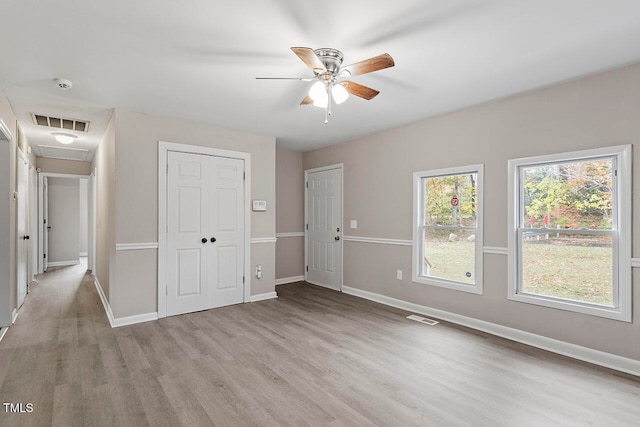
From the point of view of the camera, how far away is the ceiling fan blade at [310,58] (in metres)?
2.02

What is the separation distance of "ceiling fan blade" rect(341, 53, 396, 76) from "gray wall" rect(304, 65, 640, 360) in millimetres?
1944

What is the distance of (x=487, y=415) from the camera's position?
6.88 ft

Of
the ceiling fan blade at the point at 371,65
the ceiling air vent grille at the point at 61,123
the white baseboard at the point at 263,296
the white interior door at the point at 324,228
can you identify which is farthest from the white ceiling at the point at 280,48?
the white baseboard at the point at 263,296

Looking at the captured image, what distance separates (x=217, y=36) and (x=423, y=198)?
3.12 meters

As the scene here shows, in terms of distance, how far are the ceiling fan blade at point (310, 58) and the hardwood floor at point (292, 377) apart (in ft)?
7.57

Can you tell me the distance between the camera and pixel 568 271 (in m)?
3.08

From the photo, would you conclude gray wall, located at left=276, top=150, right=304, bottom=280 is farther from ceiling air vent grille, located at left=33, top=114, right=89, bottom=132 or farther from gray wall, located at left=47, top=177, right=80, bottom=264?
gray wall, located at left=47, top=177, right=80, bottom=264

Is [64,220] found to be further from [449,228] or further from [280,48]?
[449,228]

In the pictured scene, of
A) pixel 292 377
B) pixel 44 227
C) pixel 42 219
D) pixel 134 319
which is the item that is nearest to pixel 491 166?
pixel 292 377

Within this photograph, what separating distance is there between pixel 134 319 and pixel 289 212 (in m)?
3.12

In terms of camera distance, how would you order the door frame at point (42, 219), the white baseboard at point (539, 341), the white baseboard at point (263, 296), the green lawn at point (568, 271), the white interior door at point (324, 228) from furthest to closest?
the door frame at point (42, 219)
the white interior door at point (324, 228)
the white baseboard at point (263, 296)
the green lawn at point (568, 271)
the white baseboard at point (539, 341)

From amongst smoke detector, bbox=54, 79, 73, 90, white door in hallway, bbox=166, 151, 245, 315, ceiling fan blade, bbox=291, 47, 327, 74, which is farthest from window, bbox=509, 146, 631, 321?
smoke detector, bbox=54, 79, 73, 90

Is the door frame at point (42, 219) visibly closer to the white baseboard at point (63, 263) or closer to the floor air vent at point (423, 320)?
the white baseboard at point (63, 263)

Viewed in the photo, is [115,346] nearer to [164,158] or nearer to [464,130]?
[164,158]
